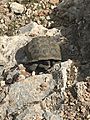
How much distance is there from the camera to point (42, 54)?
12.3 meters

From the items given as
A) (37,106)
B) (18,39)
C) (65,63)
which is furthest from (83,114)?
(18,39)

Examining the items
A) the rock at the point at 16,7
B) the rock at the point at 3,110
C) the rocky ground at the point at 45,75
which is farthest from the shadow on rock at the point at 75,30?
the rock at the point at 3,110

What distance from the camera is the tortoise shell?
1229cm

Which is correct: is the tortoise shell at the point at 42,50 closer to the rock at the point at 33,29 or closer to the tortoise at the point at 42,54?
the tortoise at the point at 42,54

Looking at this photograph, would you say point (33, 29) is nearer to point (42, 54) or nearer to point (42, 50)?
point (42, 50)

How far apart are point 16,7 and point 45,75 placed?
5.01 meters

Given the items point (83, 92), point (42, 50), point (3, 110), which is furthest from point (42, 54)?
point (83, 92)

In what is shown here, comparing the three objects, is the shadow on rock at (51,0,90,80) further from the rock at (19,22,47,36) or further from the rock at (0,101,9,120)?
the rock at (0,101,9,120)

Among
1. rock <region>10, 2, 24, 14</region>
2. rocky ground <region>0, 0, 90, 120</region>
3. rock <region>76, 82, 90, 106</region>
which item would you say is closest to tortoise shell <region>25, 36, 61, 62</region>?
rocky ground <region>0, 0, 90, 120</region>

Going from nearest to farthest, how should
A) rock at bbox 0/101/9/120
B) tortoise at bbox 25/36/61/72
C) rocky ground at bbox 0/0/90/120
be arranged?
rocky ground at bbox 0/0/90/120
rock at bbox 0/101/9/120
tortoise at bbox 25/36/61/72

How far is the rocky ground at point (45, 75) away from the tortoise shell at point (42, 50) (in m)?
0.32

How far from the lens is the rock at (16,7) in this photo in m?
15.4

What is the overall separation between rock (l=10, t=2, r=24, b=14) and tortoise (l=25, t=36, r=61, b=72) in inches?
109

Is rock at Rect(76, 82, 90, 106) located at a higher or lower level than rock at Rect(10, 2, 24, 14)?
lower
